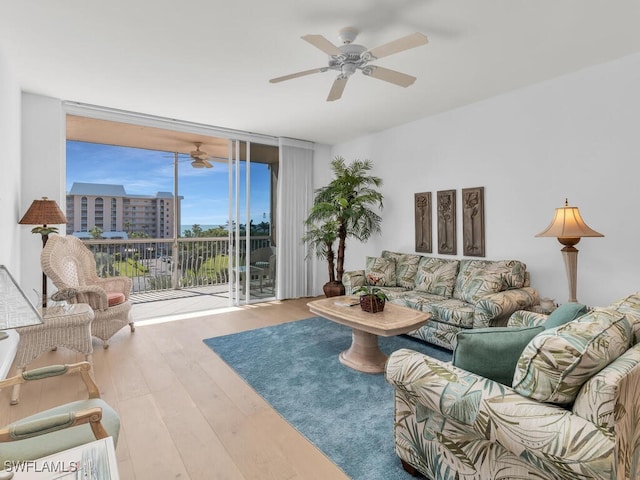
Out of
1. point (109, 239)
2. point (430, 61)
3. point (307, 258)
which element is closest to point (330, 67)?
point (430, 61)

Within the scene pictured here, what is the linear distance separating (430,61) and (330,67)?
3.28 ft

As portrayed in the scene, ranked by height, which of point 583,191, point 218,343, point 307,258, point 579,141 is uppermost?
point 579,141

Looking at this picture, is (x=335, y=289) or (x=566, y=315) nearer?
(x=566, y=315)

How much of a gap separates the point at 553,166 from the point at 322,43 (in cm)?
265

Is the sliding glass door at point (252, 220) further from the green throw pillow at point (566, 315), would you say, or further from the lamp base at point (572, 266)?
the green throw pillow at point (566, 315)

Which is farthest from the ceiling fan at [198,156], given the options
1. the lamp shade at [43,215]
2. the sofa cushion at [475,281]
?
the sofa cushion at [475,281]

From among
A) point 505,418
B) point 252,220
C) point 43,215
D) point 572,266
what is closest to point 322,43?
point 505,418

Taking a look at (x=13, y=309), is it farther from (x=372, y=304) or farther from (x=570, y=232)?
(x=570, y=232)

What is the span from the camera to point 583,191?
10.5 ft

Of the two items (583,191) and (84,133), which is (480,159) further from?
(84,133)

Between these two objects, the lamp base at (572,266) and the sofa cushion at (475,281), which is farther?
the sofa cushion at (475,281)

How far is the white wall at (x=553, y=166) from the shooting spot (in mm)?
2951

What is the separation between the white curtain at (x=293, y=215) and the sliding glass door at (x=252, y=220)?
0.17 metres

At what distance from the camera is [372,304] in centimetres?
308
